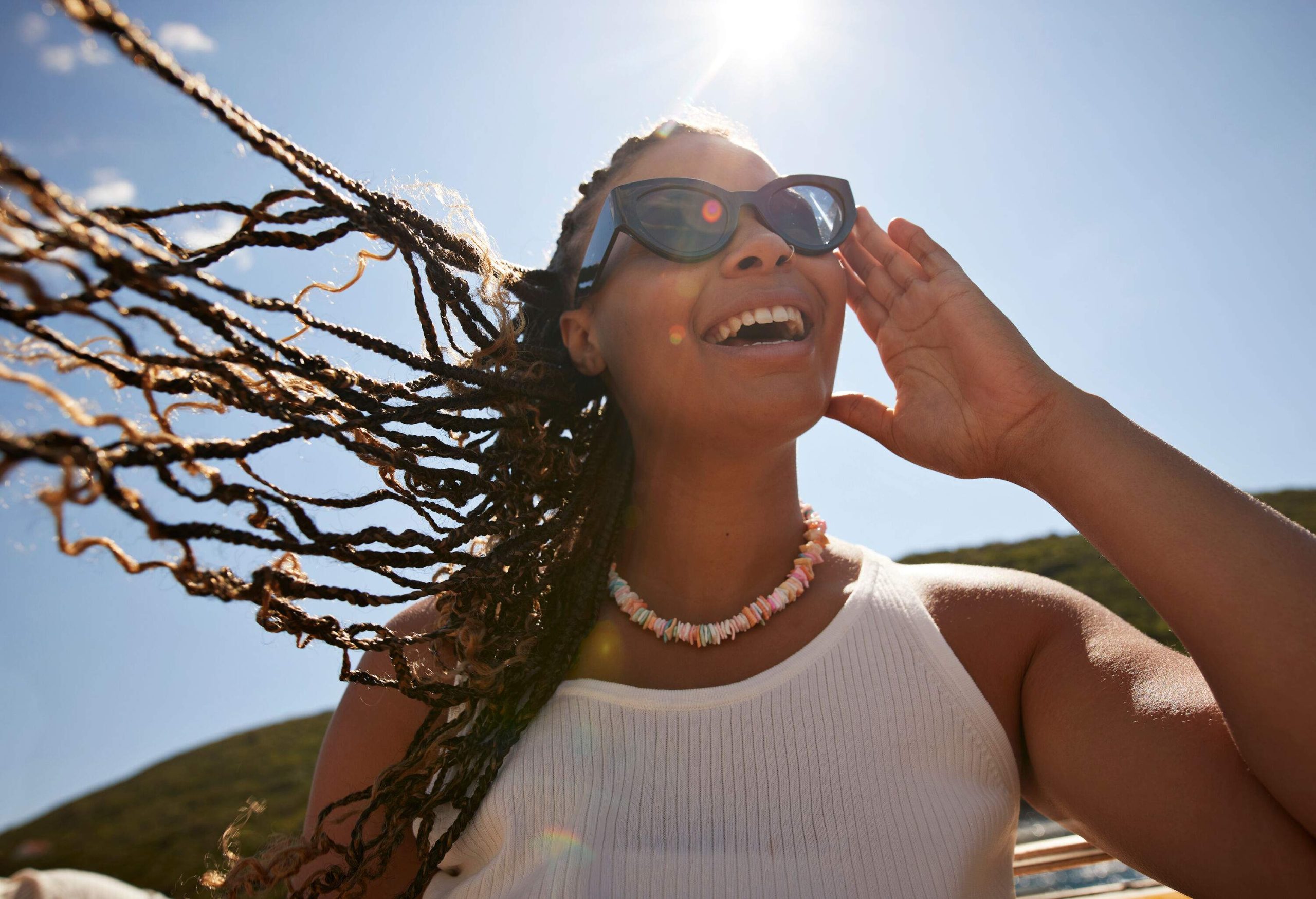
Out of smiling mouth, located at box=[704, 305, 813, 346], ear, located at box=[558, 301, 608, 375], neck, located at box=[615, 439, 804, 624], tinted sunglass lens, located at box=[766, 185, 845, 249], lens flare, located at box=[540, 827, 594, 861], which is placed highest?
tinted sunglass lens, located at box=[766, 185, 845, 249]

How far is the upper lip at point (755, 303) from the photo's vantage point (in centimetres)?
236

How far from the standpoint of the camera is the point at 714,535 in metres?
2.66

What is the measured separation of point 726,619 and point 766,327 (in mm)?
1027

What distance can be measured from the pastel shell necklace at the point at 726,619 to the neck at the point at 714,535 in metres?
0.06

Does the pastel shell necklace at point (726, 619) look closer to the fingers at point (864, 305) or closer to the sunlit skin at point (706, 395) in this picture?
the sunlit skin at point (706, 395)

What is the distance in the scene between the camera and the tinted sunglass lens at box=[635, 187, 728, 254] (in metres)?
2.43

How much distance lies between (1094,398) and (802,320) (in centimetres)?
91

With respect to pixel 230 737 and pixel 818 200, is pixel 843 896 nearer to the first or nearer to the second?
pixel 818 200

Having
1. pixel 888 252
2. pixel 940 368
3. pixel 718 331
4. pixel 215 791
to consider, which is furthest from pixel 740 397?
pixel 215 791

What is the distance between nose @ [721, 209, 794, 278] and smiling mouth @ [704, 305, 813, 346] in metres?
0.15

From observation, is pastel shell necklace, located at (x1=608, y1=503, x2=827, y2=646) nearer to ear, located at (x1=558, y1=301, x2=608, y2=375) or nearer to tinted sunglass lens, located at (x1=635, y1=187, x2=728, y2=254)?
ear, located at (x1=558, y1=301, x2=608, y2=375)

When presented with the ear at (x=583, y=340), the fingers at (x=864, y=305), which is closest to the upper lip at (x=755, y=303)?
the fingers at (x=864, y=305)

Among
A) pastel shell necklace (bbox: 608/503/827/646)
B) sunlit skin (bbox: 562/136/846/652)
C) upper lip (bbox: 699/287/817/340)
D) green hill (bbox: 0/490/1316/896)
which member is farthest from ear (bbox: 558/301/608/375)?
green hill (bbox: 0/490/1316/896)

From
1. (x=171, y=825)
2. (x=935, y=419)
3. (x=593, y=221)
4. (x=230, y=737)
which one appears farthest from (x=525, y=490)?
(x=230, y=737)
